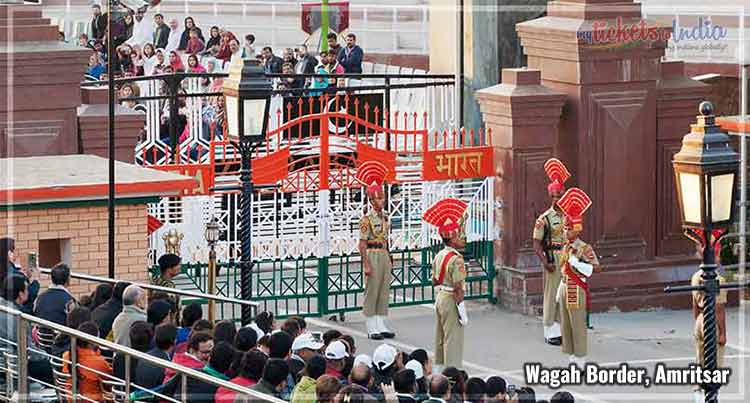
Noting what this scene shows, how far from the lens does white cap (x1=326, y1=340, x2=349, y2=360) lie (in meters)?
12.2

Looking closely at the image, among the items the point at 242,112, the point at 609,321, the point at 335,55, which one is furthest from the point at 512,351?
the point at 335,55

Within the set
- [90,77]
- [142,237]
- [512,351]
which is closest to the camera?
[142,237]

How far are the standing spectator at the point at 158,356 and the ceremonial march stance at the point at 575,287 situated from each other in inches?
243

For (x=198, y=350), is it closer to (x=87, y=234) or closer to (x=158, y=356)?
(x=158, y=356)

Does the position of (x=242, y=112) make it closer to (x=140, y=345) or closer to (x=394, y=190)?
(x=140, y=345)

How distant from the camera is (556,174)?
18.4 metres

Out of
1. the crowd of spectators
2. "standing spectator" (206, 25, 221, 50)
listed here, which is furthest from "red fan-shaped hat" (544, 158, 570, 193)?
"standing spectator" (206, 25, 221, 50)

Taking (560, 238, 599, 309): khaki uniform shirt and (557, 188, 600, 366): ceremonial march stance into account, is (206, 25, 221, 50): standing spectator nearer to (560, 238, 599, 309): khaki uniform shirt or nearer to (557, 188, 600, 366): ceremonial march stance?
(557, 188, 600, 366): ceremonial march stance

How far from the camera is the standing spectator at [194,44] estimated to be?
2811 centimetres

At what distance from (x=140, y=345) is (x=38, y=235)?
4335mm

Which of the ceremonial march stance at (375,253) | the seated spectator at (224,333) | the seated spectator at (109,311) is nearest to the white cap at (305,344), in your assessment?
the seated spectator at (224,333)

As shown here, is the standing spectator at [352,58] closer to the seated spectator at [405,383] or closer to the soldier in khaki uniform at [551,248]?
the soldier in khaki uniform at [551,248]

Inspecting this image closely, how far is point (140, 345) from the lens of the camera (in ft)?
38.4

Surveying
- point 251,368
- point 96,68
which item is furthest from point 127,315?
point 96,68
